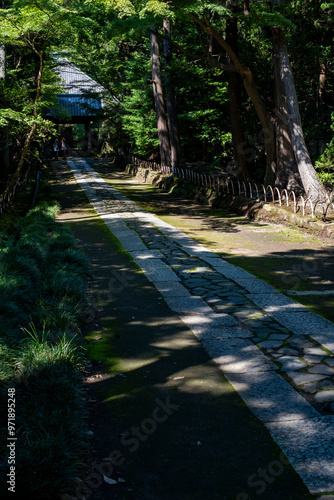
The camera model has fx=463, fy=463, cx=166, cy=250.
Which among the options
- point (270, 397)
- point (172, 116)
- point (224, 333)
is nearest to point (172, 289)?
point (224, 333)

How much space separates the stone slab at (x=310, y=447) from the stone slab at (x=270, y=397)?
0.33 feet

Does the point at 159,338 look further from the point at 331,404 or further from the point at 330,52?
the point at 330,52

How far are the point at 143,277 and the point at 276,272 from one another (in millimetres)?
2257

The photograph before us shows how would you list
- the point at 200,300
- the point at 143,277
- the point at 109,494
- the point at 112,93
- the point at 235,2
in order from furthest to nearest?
the point at 112,93, the point at 235,2, the point at 143,277, the point at 200,300, the point at 109,494

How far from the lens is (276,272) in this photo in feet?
25.8

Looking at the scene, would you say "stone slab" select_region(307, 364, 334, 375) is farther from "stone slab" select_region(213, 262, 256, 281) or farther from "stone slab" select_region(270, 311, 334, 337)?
"stone slab" select_region(213, 262, 256, 281)

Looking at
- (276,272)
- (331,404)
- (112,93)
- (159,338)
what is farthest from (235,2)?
(112,93)

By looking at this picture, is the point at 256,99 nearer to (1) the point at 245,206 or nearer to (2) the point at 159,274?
(1) the point at 245,206

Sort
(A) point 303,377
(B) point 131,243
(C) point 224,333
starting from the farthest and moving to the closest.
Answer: (B) point 131,243 < (C) point 224,333 < (A) point 303,377

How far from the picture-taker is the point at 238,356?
4.54 meters

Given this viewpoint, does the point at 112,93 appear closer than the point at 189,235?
No

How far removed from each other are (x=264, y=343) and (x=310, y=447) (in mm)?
1779

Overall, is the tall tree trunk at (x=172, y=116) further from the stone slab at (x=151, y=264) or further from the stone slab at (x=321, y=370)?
the stone slab at (x=321, y=370)

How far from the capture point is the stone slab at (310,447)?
Result: 2.83 m
